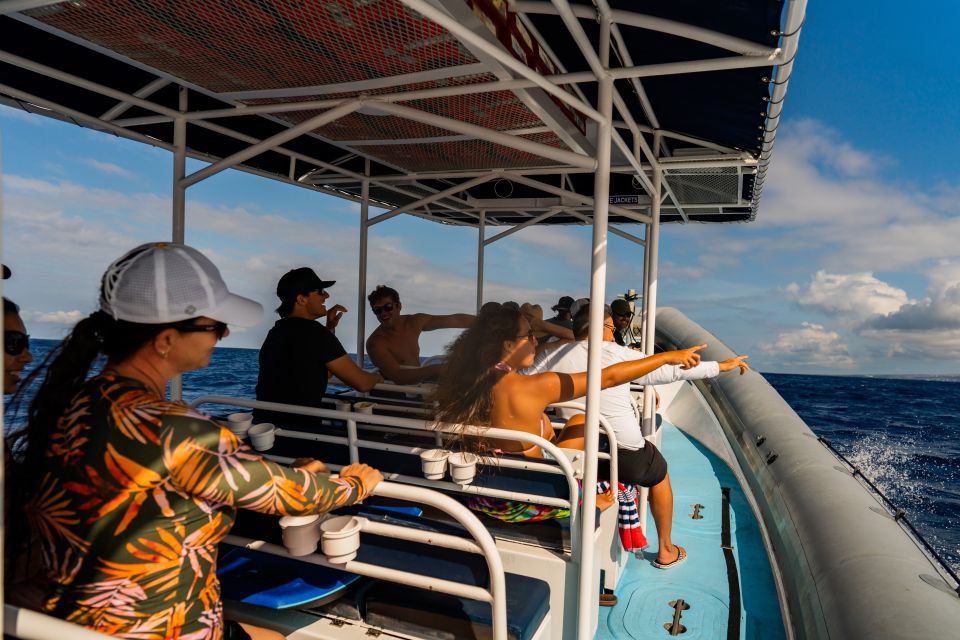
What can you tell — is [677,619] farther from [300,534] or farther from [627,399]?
[300,534]

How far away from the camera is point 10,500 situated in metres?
1.15

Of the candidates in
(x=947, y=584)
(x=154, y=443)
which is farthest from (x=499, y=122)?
(x=947, y=584)

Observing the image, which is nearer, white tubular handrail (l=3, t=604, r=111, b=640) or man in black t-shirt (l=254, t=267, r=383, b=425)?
white tubular handrail (l=3, t=604, r=111, b=640)

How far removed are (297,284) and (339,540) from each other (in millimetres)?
1757

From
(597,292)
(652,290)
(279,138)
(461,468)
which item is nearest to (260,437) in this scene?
(461,468)

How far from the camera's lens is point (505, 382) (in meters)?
2.57

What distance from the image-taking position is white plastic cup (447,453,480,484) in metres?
2.23

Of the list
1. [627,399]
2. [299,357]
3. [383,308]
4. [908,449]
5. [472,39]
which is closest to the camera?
[472,39]

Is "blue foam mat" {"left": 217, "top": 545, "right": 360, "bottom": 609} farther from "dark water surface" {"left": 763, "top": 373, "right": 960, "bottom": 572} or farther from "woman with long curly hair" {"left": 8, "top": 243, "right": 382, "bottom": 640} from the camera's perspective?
"dark water surface" {"left": 763, "top": 373, "right": 960, "bottom": 572}

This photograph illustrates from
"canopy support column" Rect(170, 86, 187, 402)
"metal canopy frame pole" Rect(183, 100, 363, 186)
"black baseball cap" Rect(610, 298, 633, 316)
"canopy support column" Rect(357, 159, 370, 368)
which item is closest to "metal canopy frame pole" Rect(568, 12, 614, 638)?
"metal canopy frame pole" Rect(183, 100, 363, 186)

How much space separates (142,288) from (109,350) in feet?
0.51

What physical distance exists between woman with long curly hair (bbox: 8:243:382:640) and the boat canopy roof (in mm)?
964

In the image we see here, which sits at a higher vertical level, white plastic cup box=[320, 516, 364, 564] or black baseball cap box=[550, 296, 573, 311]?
black baseball cap box=[550, 296, 573, 311]

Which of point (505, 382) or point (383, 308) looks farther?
point (383, 308)
